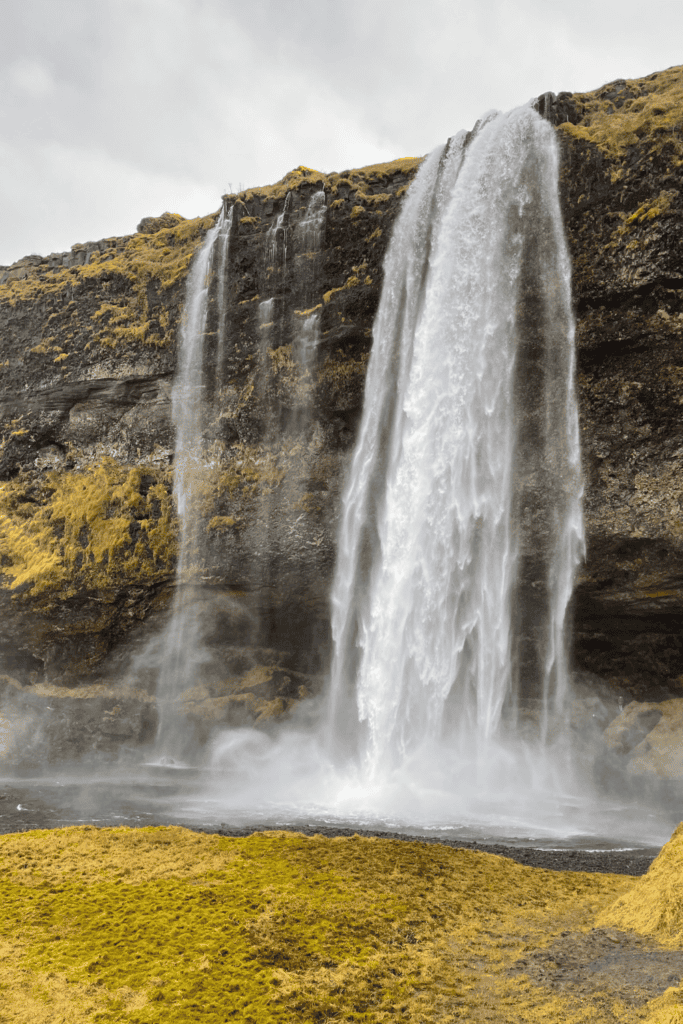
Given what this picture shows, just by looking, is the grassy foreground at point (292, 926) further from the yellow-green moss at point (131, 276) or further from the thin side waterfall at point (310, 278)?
the yellow-green moss at point (131, 276)

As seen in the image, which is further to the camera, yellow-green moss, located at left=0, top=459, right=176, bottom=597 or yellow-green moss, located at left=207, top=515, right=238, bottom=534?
yellow-green moss, located at left=0, top=459, right=176, bottom=597

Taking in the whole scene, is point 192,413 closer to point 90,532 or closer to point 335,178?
point 90,532

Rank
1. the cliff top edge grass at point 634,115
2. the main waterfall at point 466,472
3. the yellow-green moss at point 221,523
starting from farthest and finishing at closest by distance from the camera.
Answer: the yellow-green moss at point 221,523
the main waterfall at point 466,472
the cliff top edge grass at point 634,115

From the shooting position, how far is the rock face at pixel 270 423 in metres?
15.8

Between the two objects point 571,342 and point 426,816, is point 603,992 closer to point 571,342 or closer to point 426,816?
point 426,816

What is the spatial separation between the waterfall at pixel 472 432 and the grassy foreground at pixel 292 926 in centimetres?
940

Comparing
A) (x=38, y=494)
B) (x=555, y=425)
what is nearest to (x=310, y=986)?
(x=555, y=425)

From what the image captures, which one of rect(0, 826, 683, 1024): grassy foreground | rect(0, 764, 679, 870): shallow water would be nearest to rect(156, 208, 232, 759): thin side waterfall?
rect(0, 764, 679, 870): shallow water

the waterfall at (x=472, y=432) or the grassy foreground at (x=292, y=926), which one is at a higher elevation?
the waterfall at (x=472, y=432)

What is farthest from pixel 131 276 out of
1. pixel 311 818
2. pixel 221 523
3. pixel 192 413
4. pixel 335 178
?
pixel 311 818

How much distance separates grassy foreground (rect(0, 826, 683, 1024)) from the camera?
4.08 meters

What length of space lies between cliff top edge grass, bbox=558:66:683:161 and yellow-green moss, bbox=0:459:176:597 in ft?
48.6

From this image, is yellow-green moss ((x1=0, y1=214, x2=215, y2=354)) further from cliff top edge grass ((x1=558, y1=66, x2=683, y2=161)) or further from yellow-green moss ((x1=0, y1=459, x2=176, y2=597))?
cliff top edge grass ((x1=558, y1=66, x2=683, y2=161))

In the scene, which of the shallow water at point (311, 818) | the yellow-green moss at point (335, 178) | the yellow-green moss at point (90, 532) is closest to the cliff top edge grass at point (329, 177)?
the yellow-green moss at point (335, 178)
